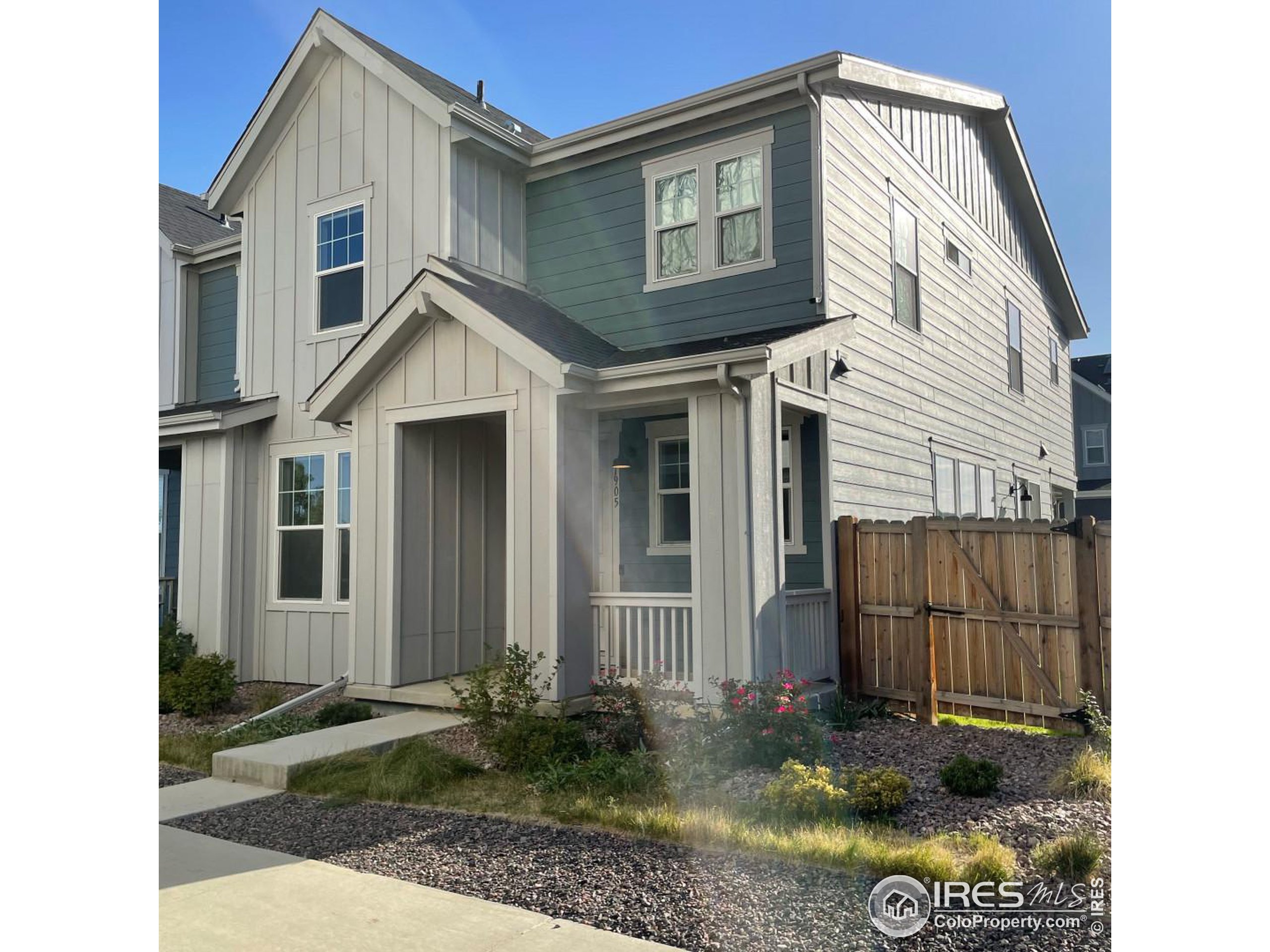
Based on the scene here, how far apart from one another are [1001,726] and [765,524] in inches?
83.1

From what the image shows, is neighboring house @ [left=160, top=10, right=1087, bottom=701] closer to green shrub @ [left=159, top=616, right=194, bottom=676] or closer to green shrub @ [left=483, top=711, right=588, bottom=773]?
green shrub @ [left=159, top=616, right=194, bottom=676]

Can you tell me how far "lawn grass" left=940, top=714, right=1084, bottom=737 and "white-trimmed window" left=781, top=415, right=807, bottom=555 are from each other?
1.71 meters

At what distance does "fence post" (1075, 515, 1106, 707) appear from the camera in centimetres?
594

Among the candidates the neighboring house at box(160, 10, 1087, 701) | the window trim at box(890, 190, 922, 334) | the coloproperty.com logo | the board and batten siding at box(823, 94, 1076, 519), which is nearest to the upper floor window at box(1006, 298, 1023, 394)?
the board and batten siding at box(823, 94, 1076, 519)

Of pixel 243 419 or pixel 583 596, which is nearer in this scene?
pixel 583 596

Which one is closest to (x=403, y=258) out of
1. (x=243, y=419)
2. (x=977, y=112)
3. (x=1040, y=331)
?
(x=243, y=419)

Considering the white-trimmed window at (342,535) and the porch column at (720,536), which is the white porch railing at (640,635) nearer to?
the porch column at (720,536)

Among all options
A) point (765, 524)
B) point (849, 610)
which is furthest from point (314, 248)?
point (849, 610)

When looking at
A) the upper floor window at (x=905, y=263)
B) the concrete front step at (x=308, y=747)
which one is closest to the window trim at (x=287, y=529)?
the concrete front step at (x=308, y=747)

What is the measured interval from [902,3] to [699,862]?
349 cm

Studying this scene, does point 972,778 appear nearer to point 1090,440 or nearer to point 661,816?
point 661,816
